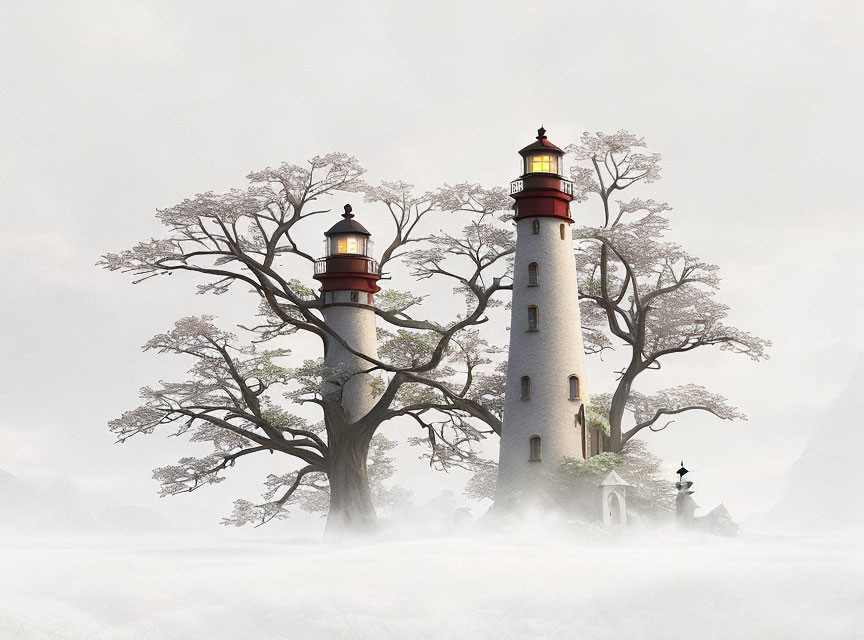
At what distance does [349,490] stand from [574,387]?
802cm

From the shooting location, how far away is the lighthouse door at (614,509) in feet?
94.1

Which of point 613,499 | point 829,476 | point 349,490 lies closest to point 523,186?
point 613,499

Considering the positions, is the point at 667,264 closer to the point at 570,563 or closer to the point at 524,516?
the point at 524,516

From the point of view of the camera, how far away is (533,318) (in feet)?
99.7

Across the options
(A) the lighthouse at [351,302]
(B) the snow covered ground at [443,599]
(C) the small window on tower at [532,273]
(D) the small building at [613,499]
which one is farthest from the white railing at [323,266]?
(B) the snow covered ground at [443,599]

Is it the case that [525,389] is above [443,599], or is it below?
above

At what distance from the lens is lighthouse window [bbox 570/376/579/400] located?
30.0 m

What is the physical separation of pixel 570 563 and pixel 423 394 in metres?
13.1

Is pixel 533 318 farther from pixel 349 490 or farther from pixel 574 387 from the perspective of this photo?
pixel 349 490

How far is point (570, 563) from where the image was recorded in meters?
22.2

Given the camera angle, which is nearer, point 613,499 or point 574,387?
point 613,499

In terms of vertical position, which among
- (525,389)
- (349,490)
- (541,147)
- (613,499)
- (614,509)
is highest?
(541,147)

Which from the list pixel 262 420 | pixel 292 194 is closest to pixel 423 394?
pixel 262 420

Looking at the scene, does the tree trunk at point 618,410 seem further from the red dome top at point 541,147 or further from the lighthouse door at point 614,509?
the red dome top at point 541,147
